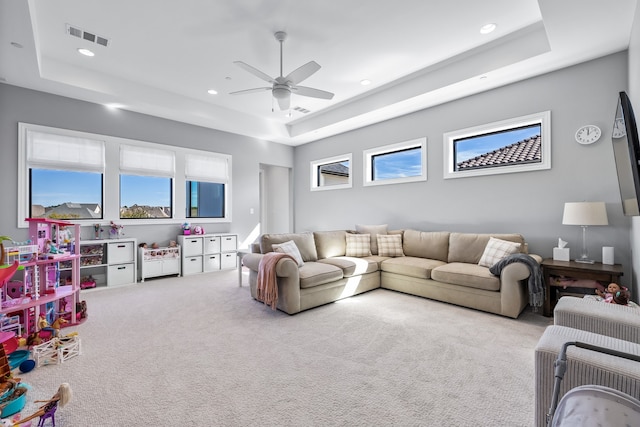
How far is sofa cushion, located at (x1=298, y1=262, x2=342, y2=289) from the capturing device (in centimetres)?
338

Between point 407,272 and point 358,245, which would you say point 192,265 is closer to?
point 358,245

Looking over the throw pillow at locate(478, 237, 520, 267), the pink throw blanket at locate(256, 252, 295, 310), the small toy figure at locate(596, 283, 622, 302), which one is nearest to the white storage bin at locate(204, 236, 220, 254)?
the pink throw blanket at locate(256, 252, 295, 310)

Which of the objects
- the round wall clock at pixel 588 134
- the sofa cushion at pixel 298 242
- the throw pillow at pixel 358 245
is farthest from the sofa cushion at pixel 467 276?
the round wall clock at pixel 588 134

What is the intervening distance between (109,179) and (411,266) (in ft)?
16.9

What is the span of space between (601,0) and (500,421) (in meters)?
3.32

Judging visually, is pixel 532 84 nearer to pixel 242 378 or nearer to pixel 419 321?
pixel 419 321

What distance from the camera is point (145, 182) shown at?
5332mm

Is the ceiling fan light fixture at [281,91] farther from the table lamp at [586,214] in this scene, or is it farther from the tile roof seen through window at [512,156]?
the table lamp at [586,214]

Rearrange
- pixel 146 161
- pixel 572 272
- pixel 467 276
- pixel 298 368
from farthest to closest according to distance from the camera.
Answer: pixel 146 161 → pixel 467 276 → pixel 572 272 → pixel 298 368

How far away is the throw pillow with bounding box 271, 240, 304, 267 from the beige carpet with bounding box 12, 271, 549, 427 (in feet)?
2.30

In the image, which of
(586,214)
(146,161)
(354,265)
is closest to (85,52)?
(146,161)

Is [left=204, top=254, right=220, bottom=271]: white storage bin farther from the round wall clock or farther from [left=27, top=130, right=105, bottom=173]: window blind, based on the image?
the round wall clock

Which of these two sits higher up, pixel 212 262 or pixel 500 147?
pixel 500 147

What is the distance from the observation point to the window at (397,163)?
16.6 feet
